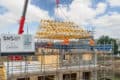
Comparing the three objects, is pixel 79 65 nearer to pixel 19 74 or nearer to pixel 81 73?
pixel 81 73

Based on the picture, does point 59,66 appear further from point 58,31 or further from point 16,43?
point 58,31

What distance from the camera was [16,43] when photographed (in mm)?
17438

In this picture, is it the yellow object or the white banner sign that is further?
the yellow object

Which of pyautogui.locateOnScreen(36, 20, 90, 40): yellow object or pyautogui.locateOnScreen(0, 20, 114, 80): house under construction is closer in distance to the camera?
pyautogui.locateOnScreen(0, 20, 114, 80): house under construction

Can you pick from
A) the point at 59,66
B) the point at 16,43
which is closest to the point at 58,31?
the point at 59,66

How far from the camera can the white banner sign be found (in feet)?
56.1

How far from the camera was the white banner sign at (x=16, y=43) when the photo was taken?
17.1 m

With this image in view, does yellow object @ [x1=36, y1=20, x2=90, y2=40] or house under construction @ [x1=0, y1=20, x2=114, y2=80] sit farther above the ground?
yellow object @ [x1=36, y1=20, x2=90, y2=40]

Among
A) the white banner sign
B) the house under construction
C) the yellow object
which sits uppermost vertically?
the yellow object

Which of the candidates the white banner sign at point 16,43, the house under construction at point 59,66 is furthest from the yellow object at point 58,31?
the white banner sign at point 16,43

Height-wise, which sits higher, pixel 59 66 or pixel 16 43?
pixel 16 43

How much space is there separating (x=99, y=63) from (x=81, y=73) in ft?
7.60

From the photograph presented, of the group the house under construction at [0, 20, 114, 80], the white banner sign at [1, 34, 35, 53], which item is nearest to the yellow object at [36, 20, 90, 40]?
the house under construction at [0, 20, 114, 80]

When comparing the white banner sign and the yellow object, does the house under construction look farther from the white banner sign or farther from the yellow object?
the yellow object
